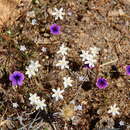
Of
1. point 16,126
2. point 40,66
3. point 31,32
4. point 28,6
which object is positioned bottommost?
point 16,126

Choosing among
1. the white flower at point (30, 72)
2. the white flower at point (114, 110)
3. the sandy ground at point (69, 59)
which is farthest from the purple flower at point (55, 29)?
the white flower at point (114, 110)

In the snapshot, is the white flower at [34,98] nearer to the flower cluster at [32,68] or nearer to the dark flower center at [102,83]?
the flower cluster at [32,68]

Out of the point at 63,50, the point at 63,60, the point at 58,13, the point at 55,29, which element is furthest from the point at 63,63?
the point at 58,13

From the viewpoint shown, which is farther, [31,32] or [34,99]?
[31,32]

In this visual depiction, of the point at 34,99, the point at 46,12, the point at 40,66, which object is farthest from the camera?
the point at 46,12

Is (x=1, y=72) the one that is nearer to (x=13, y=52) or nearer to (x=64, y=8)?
(x=13, y=52)

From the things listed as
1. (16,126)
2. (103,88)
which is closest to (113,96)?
(103,88)

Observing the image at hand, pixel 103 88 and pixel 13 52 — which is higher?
pixel 13 52
